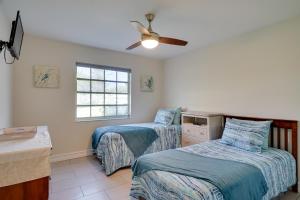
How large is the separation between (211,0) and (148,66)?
282 centimetres

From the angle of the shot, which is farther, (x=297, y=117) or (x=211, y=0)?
(x=297, y=117)

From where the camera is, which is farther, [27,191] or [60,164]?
[60,164]

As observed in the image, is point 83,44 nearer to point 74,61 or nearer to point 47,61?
point 74,61

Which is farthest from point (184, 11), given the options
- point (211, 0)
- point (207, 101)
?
point (207, 101)

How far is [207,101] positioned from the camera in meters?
3.74

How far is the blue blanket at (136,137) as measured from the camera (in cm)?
323

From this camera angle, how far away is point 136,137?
130 inches

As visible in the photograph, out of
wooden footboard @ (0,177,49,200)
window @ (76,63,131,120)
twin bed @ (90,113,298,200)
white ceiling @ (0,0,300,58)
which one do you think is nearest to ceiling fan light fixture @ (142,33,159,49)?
white ceiling @ (0,0,300,58)

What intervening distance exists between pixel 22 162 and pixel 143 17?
7.03 feet

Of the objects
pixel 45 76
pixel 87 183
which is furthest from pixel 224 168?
pixel 45 76

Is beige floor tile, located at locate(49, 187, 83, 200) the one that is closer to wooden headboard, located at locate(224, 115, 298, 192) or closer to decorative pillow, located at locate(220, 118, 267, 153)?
decorative pillow, located at locate(220, 118, 267, 153)

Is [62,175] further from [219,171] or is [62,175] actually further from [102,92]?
[219,171]

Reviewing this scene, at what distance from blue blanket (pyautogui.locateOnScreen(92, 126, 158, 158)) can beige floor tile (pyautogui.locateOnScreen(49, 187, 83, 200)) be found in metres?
1.01

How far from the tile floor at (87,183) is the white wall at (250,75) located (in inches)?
51.8
